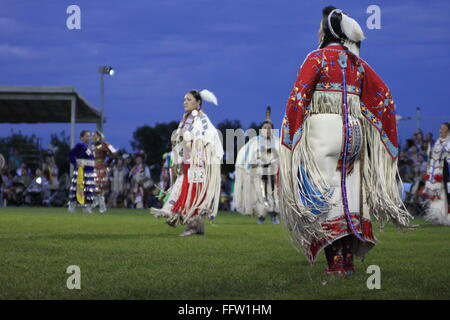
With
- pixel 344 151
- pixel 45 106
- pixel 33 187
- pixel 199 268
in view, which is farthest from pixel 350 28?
pixel 33 187

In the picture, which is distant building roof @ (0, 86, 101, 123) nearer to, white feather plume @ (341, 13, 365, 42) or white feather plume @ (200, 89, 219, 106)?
white feather plume @ (200, 89, 219, 106)

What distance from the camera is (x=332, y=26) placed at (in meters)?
5.43

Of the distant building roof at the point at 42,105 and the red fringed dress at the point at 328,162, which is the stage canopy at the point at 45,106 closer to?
the distant building roof at the point at 42,105

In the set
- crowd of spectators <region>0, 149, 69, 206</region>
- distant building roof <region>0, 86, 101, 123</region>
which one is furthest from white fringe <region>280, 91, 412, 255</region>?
crowd of spectators <region>0, 149, 69, 206</region>

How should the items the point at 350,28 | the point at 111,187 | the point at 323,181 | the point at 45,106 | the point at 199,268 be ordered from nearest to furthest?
1. the point at 323,181
2. the point at 350,28
3. the point at 199,268
4. the point at 45,106
5. the point at 111,187

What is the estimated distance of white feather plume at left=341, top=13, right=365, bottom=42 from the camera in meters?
5.41

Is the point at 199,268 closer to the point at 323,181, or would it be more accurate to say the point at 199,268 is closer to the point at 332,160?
the point at 323,181

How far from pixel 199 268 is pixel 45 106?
795 inches

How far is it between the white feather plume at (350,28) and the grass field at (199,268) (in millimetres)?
1528

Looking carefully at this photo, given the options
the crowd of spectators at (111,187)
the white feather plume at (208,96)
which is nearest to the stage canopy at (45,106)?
the crowd of spectators at (111,187)

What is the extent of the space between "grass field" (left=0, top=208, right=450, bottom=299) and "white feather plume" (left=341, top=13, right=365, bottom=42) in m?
1.53

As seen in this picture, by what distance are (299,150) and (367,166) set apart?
0.57 meters

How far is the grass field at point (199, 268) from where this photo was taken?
455 cm
